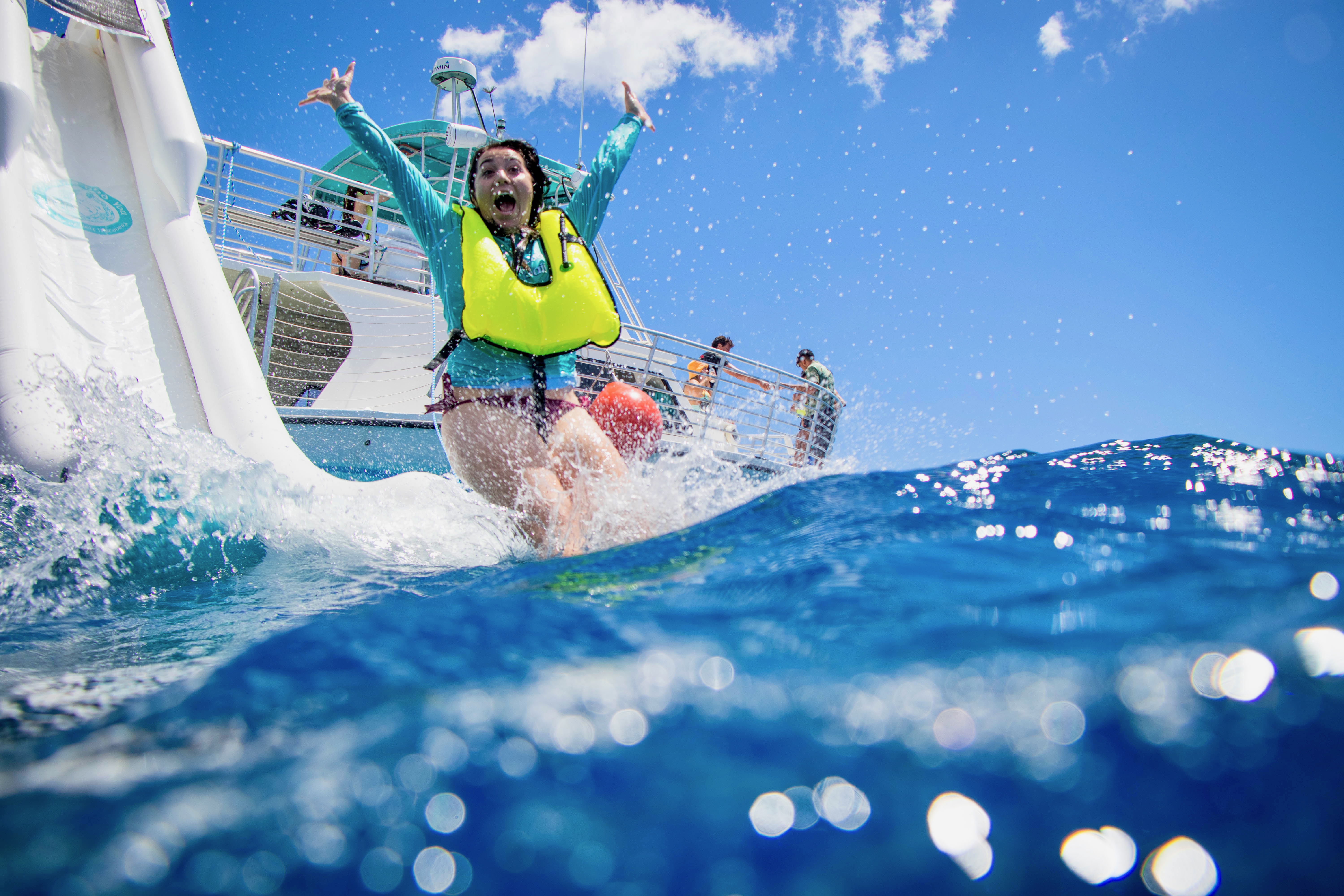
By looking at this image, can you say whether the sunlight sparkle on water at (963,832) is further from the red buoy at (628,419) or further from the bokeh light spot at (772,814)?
the red buoy at (628,419)

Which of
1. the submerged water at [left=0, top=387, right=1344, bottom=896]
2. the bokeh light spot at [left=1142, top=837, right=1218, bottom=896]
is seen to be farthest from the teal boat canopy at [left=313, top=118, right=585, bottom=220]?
the bokeh light spot at [left=1142, top=837, right=1218, bottom=896]

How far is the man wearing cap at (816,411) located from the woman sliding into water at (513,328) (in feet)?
13.6

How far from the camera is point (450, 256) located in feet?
6.73

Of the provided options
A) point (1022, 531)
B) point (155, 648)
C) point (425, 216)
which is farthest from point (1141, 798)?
point (425, 216)

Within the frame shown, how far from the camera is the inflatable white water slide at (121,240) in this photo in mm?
2240

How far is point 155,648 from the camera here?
949mm

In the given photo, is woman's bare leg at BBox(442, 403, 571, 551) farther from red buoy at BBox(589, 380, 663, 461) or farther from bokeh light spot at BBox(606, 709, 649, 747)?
bokeh light spot at BBox(606, 709, 649, 747)

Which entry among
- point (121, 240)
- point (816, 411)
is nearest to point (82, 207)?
point (121, 240)

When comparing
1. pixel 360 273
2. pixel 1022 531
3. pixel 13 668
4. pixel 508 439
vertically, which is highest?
pixel 360 273

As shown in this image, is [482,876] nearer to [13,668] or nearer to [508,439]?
[13,668]

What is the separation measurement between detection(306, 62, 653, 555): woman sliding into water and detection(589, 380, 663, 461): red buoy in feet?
2.97

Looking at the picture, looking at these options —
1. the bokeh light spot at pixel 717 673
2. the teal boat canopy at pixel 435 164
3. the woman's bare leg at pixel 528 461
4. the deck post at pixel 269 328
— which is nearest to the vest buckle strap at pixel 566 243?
the woman's bare leg at pixel 528 461

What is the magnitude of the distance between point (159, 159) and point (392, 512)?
84.1 inches

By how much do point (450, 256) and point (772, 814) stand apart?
1.98 meters
